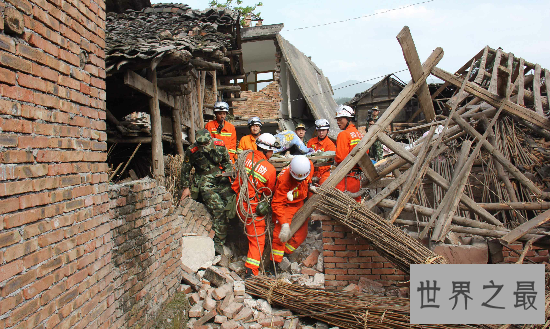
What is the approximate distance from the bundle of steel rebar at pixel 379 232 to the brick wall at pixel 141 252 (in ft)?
6.75

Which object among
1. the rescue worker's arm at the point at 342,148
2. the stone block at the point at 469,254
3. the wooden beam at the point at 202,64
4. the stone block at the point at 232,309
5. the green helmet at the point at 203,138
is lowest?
the stone block at the point at 232,309

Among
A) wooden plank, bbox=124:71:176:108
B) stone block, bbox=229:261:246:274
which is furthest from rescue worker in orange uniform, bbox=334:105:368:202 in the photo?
wooden plank, bbox=124:71:176:108

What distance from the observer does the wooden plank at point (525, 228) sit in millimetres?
4625

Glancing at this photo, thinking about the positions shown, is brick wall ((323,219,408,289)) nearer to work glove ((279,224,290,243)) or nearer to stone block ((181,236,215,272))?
work glove ((279,224,290,243))

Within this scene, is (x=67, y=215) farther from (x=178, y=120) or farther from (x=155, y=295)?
(x=178, y=120)

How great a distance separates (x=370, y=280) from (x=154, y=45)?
4807 mm

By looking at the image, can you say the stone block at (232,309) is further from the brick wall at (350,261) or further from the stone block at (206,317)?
the brick wall at (350,261)

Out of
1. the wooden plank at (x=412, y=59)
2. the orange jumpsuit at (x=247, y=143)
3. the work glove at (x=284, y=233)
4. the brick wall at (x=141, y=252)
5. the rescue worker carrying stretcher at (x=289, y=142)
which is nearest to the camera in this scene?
the brick wall at (x=141, y=252)

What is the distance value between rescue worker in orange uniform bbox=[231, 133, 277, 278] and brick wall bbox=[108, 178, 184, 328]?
130 cm

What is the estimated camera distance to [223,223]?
259 inches

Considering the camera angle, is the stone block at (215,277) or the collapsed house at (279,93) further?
the collapsed house at (279,93)

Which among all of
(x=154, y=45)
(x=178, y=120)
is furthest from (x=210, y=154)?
(x=178, y=120)

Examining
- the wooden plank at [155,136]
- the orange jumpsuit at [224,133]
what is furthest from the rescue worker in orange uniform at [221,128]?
the wooden plank at [155,136]

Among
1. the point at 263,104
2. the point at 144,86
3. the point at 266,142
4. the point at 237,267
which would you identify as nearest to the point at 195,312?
the point at 237,267
